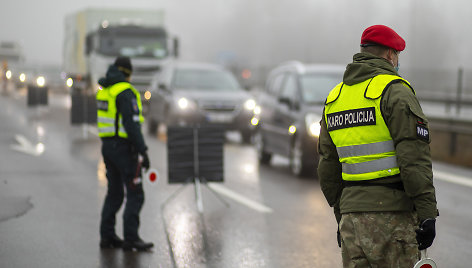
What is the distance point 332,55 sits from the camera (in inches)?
2174

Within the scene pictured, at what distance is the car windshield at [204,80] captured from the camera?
1952cm

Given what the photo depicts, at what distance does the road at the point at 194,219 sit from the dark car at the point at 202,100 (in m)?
3.07

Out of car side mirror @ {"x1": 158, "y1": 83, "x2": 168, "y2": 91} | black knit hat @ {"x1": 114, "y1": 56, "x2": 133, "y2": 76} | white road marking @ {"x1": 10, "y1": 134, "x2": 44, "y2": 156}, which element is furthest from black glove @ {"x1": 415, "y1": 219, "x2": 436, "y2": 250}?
car side mirror @ {"x1": 158, "y1": 83, "x2": 168, "y2": 91}

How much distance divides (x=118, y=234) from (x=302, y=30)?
174 ft

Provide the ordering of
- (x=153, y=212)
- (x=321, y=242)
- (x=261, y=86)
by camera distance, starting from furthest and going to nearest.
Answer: (x=261, y=86) → (x=153, y=212) → (x=321, y=242)

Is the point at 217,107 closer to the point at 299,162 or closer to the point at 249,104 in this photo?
the point at 249,104

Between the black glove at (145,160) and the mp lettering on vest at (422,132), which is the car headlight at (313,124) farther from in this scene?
the mp lettering on vest at (422,132)


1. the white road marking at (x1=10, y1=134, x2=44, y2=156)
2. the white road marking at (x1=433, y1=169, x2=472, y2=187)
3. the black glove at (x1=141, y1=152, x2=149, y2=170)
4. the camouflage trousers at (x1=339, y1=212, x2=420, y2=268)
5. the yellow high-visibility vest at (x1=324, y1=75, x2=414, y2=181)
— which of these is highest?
the yellow high-visibility vest at (x1=324, y1=75, x2=414, y2=181)

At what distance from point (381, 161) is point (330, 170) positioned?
439 millimetres

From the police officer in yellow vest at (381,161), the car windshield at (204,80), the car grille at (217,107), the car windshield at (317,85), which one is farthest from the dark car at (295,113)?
the police officer in yellow vest at (381,161)

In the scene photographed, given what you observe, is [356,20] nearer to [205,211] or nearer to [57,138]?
[57,138]

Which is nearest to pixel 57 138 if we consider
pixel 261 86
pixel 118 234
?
pixel 118 234

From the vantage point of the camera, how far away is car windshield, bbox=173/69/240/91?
1952 cm

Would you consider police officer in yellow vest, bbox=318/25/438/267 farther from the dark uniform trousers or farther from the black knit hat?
the black knit hat
